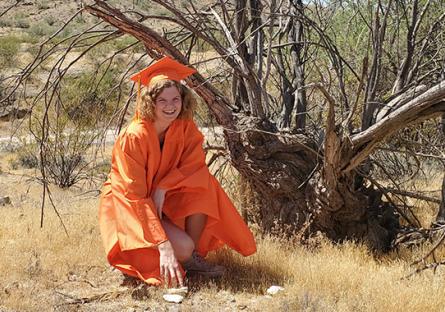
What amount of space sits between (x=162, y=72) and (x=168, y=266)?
4.24 ft

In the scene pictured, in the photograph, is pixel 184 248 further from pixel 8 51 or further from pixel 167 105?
pixel 8 51

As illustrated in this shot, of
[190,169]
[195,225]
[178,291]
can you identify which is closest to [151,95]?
[190,169]

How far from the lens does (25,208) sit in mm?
7766

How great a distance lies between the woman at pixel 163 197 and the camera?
13.9 feet

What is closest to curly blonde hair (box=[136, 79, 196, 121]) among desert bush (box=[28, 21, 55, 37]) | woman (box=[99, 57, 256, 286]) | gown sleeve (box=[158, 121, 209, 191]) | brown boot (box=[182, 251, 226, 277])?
woman (box=[99, 57, 256, 286])

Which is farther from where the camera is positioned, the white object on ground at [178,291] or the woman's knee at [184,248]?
the woman's knee at [184,248]

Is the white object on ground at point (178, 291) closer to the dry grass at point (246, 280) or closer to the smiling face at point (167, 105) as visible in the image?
the dry grass at point (246, 280)

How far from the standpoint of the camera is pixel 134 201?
4.25 m

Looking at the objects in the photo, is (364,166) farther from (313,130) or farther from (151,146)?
(151,146)

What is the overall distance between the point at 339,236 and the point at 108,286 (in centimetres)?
197

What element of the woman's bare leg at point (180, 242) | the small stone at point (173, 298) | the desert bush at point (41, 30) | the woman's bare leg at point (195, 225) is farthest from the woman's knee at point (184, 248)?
the desert bush at point (41, 30)

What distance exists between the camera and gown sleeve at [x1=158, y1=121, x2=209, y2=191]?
4.43 meters

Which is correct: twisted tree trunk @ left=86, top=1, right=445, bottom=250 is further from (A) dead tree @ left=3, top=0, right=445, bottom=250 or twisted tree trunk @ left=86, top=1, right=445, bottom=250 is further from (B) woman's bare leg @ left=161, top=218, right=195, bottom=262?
(B) woman's bare leg @ left=161, top=218, right=195, bottom=262

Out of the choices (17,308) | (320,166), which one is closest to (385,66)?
(320,166)
